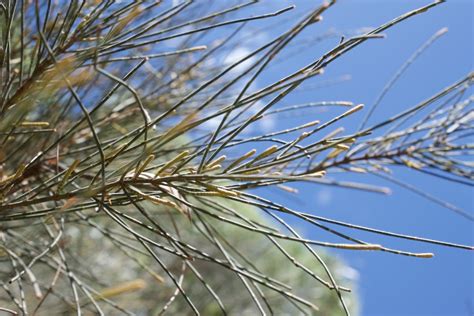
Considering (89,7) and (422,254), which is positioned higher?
(89,7)

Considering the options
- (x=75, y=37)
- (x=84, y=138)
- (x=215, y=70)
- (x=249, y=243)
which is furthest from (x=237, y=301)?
(x=75, y=37)

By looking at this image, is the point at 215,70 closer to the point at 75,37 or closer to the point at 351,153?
the point at 351,153

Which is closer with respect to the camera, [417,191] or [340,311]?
[417,191]

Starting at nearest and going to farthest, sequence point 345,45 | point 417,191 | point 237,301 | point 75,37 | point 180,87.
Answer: point 345,45, point 75,37, point 417,191, point 180,87, point 237,301

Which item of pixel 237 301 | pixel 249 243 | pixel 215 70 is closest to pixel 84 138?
pixel 215 70

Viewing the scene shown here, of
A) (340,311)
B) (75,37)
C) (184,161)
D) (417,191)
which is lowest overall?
(340,311)

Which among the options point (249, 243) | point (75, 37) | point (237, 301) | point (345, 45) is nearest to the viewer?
point (345, 45)
